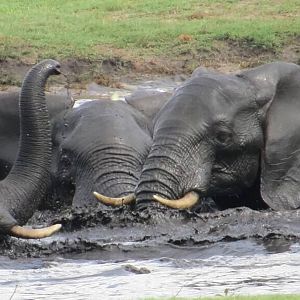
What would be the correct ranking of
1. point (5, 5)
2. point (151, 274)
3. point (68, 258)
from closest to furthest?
point (151, 274) → point (68, 258) → point (5, 5)

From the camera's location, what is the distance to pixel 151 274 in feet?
34.1

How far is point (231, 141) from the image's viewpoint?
12.1m

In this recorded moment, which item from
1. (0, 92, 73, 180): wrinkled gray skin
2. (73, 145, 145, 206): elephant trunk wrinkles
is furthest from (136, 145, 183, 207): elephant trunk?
(0, 92, 73, 180): wrinkled gray skin

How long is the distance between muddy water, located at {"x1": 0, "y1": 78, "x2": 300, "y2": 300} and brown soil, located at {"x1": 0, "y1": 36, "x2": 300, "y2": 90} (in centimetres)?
1367

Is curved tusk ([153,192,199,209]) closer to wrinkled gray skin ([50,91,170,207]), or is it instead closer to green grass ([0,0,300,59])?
wrinkled gray skin ([50,91,170,207])

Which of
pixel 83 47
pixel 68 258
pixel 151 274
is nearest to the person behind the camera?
pixel 151 274

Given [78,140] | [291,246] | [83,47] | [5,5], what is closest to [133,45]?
[83,47]

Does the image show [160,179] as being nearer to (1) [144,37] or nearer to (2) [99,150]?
(2) [99,150]

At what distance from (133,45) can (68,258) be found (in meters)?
17.9

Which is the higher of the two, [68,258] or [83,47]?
[68,258]

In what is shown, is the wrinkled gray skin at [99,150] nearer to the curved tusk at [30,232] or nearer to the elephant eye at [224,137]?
the elephant eye at [224,137]

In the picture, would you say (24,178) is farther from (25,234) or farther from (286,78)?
(286,78)

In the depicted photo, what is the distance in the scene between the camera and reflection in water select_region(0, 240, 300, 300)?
31.7 feet

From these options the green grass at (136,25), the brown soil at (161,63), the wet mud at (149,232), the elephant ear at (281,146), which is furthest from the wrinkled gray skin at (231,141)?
the green grass at (136,25)
